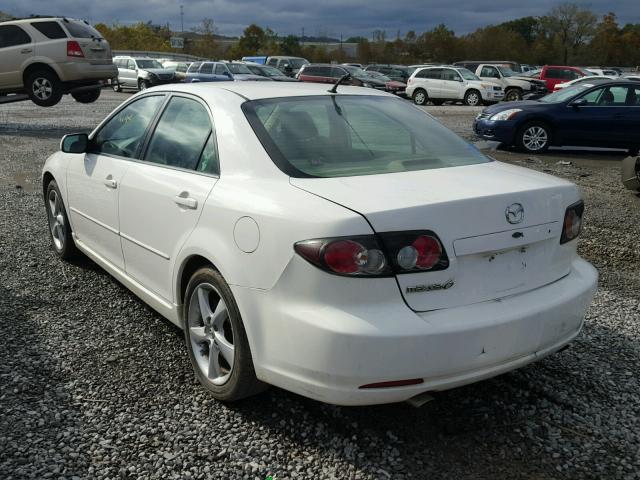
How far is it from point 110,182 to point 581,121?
11.3 m

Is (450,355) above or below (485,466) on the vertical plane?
above

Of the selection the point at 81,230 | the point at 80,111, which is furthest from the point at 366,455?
the point at 80,111

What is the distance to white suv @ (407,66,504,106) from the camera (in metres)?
28.2

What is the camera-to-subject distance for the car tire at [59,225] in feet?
17.1

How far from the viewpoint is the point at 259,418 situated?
306 cm

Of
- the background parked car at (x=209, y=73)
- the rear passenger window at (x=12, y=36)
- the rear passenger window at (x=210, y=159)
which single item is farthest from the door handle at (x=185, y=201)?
the background parked car at (x=209, y=73)

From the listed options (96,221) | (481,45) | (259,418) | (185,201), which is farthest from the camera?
(481,45)

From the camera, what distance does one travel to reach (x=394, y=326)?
2.45m

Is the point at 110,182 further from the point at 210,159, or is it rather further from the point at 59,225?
the point at 59,225

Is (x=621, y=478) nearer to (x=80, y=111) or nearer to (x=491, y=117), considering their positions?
(x=491, y=117)

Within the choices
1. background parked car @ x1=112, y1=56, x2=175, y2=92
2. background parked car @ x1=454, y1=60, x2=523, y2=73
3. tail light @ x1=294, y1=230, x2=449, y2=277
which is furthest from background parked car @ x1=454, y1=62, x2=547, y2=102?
tail light @ x1=294, y1=230, x2=449, y2=277

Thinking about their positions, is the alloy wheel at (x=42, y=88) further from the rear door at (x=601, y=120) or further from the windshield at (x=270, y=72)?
the windshield at (x=270, y=72)

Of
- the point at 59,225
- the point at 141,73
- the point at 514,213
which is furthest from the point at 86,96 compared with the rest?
the point at 514,213

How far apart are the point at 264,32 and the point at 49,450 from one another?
93963 mm
